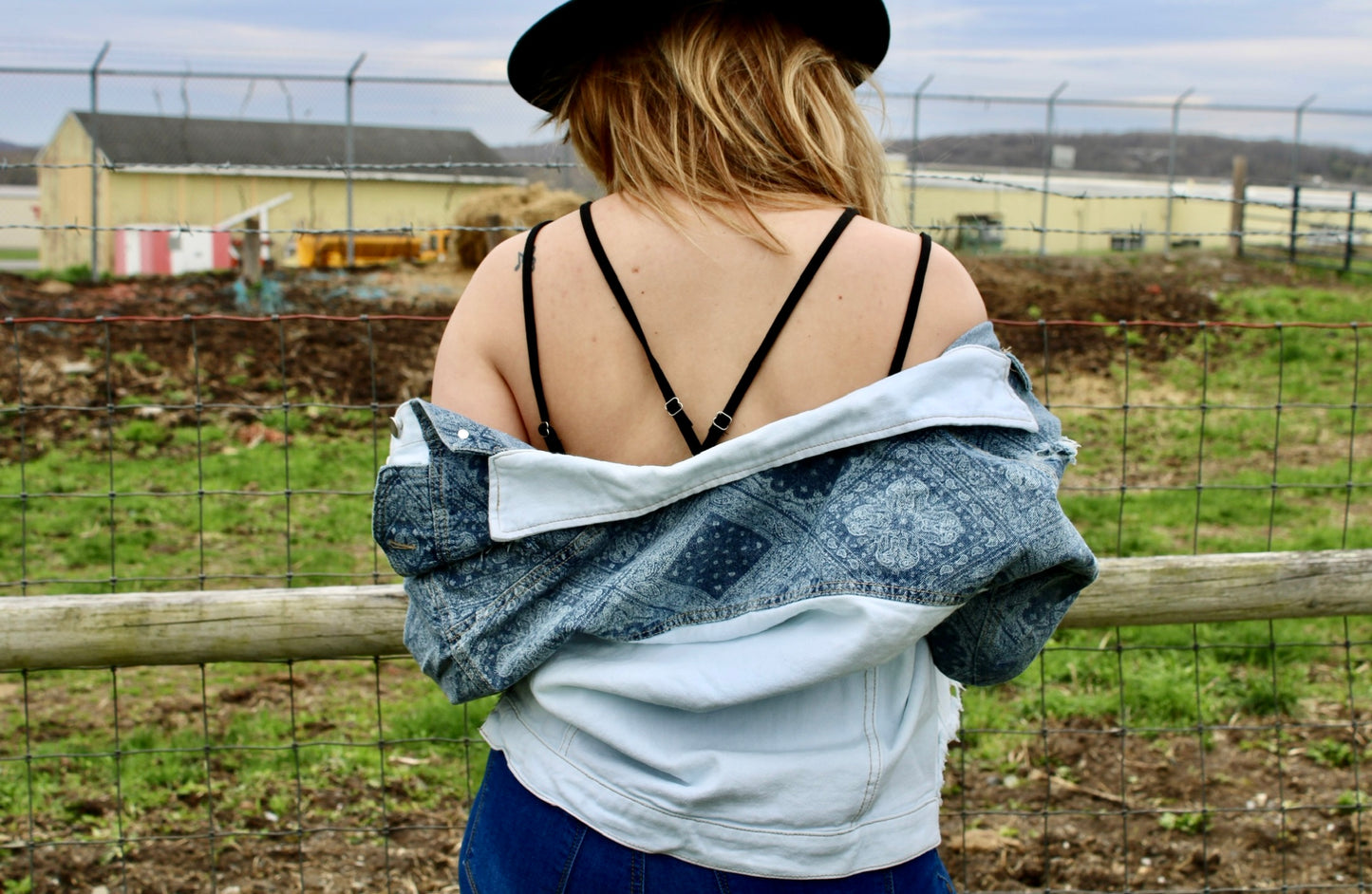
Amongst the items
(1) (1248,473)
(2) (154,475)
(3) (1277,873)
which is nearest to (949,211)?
(1) (1248,473)

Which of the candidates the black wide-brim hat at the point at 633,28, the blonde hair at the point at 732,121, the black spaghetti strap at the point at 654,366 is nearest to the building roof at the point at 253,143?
the black wide-brim hat at the point at 633,28

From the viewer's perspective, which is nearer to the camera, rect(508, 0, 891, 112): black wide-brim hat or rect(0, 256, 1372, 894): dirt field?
rect(508, 0, 891, 112): black wide-brim hat

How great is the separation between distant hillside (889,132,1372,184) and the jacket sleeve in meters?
19.9

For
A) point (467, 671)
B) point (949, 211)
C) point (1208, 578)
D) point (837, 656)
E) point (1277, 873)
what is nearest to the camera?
point (837, 656)

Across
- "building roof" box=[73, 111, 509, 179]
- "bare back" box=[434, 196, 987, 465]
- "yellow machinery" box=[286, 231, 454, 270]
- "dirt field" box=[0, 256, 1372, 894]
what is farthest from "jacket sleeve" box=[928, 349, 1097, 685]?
"building roof" box=[73, 111, 509, 179]

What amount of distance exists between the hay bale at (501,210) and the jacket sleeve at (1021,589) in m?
12.5

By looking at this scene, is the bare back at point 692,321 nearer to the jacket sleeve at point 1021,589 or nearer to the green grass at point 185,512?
the jacket sleeve at point 1021,589

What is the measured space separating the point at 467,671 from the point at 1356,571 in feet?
6.94

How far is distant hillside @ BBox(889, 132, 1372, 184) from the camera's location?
76.5 feet

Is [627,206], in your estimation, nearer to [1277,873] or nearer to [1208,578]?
[1208,578]

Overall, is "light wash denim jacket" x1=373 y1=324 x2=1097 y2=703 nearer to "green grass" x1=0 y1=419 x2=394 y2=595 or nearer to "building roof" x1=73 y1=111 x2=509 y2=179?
"green grass" x1=0 y1=419 x2=394 y2=595

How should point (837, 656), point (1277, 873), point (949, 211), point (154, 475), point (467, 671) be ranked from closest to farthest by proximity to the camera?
point (837, 656) → point (467, 671) → point (1277, 873) → point (154, 475) → point (949, 211)

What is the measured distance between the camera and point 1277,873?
3160 millimetres

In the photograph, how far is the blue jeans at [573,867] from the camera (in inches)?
49.2
